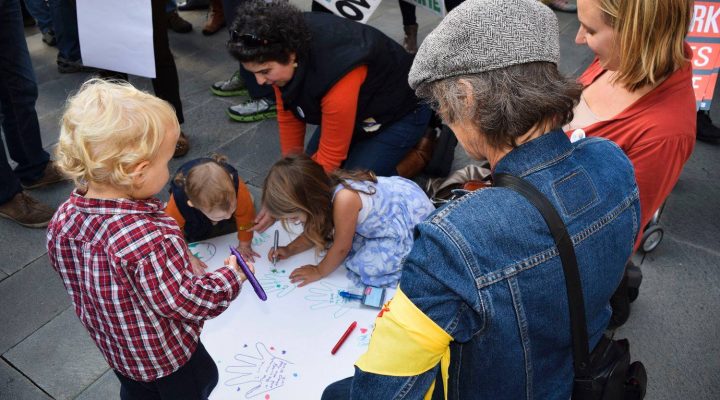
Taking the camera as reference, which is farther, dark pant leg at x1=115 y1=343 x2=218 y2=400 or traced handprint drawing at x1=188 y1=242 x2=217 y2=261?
traced handprint drawing at x1=188 y1=242 x2=217 y2=261

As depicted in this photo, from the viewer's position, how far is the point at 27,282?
253 centimetres

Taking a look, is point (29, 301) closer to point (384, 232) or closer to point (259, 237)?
point (259, 237)

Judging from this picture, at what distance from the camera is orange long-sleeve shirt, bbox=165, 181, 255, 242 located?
2.39m

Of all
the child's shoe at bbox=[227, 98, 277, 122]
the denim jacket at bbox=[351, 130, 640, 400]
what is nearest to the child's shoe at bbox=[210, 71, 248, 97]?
the child's shoe at bbox=[227, 98, 277, 122]

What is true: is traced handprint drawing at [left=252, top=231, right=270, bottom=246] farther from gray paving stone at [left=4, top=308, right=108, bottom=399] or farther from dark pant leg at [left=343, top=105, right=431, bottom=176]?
gray paving stone at [left=4, top=308, right=108, bottom=399]

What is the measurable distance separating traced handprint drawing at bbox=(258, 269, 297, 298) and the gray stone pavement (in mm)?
691

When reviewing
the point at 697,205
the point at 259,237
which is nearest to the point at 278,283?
the point at 259,237

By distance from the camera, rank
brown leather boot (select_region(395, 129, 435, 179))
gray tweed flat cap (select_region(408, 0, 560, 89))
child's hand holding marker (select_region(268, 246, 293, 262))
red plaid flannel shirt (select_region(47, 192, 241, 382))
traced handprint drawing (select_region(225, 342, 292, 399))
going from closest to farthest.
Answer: gray tweed flat cap (select_region(408, 0, 560, 89))
red plaid flannel shirt (select_region(47, 192, 241, 382))
traced handprint drawing (select_region(225, 342, 292, 399))
child's hand holding marker (select_region(268, 246, 293, 262))
brown leather boot (select_region(395, 129, 435, 179))

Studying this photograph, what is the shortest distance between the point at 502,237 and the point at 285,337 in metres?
1.49

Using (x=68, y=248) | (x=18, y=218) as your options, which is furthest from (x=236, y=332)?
(x=18, y=218)

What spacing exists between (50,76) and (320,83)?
9.64ft

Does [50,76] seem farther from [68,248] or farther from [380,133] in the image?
[68,248]

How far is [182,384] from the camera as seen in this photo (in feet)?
5.15

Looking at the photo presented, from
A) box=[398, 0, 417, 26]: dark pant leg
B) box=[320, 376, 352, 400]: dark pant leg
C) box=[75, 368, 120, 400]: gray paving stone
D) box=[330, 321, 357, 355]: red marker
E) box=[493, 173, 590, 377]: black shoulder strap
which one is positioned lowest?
box=[75, 368, 120, 400]: gray paving stone
